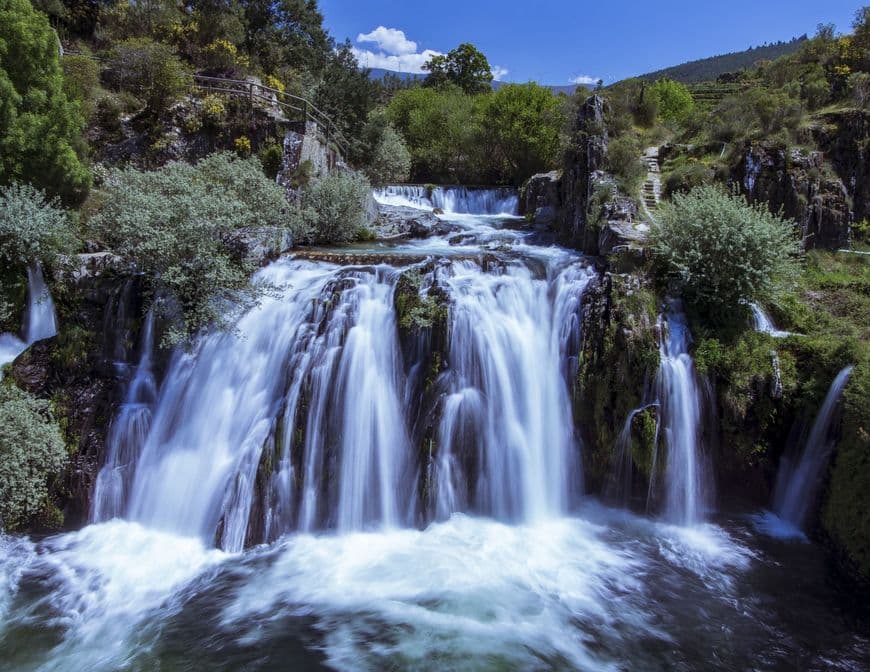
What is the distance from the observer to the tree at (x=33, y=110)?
1015 cm

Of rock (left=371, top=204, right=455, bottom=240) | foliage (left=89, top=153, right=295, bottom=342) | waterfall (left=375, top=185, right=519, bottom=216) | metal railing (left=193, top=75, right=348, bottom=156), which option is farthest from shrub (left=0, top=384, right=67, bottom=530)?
waterfall (left=375, top=185, right=519, bottom=216)

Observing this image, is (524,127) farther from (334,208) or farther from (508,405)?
(508,405)

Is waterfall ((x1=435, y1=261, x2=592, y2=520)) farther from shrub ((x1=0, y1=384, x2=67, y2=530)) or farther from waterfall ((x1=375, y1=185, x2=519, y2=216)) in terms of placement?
waterfall ((x1=375, y1=185, x2=519, y2=216))

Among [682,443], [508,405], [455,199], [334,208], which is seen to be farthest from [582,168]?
[682,443]

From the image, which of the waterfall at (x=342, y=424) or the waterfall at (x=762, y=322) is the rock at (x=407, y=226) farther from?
the waterfall at (x=762, y=322)

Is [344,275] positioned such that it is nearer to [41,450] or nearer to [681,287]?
[41,450]

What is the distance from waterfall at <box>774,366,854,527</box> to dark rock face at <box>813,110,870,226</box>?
8694mm

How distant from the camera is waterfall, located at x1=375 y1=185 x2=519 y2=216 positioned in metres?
24.2

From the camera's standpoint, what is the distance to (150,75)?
17391mm

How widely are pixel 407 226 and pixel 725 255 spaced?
35.4 ft

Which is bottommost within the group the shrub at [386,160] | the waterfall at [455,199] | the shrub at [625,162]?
the shrub at [625,162]

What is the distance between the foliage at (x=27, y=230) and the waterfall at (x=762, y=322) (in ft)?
44.7

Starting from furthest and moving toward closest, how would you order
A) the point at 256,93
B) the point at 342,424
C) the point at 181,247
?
the point at 256,93 → the point at 181,247 → the point at 342,424

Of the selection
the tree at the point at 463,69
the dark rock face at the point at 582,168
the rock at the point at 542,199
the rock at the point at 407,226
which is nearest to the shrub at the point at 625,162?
the dark rock face at the point at 582,168
